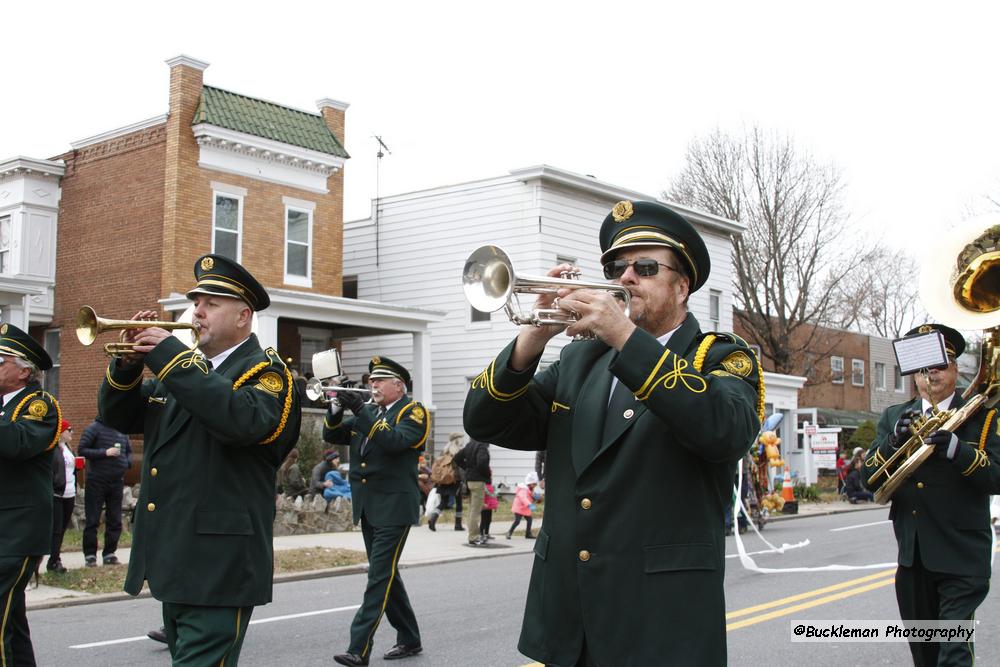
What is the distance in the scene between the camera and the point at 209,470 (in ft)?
15.2

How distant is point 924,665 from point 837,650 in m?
2.38

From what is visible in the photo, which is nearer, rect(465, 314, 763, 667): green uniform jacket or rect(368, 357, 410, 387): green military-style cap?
rect(465, 314, 763, 667): green uniform jacket

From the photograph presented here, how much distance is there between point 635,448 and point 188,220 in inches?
834

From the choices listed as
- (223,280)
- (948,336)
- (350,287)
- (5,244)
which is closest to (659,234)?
(223,280)

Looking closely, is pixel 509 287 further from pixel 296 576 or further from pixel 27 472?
pixel 296 576

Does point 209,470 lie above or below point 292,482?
above

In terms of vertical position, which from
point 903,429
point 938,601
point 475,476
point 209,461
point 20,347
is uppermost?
point 20,347

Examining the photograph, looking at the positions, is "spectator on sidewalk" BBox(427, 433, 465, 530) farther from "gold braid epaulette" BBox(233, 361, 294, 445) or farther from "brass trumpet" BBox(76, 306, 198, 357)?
"brass trumpet" BBox(76, 306, 198, 357)

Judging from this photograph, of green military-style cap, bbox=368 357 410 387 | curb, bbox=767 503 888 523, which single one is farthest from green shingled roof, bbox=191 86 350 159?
green military-style cap, bbox=368 357 410 387

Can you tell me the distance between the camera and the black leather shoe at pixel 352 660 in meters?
7.31

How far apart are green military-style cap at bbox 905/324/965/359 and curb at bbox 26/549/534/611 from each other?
614cm

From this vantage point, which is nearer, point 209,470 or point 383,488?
point 209,470

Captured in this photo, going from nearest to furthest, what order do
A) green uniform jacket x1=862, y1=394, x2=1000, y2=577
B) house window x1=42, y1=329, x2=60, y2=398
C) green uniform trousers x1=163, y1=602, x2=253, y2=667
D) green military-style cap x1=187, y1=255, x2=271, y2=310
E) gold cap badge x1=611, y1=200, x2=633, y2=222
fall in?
gold cap badge x1=611, y1=200, x2=633, y2=222 → green uniform trousers x1=163, y1=602, x2=253, y2=667 → green military-style cap x1=187, y1=255, x2=271, y2=310 → green uniform jacket x1=862, y1=394, x2=1000, y2=577 → house window x1=42, y1=329, x2=60, y2=398

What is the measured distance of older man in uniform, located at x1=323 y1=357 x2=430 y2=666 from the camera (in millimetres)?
7395
